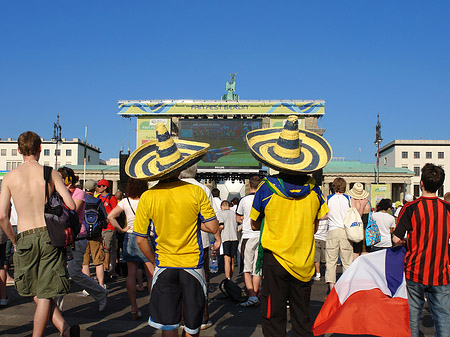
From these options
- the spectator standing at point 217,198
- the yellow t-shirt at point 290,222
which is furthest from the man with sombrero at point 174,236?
the spectator standing at point 217,198

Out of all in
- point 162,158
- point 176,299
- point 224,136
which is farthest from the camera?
point 224,136

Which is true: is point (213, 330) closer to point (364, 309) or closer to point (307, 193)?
point (364, 309)

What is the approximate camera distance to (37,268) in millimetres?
4188

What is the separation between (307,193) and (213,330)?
8.53 feet

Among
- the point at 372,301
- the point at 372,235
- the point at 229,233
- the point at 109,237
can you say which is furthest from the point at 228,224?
the point at 372,301

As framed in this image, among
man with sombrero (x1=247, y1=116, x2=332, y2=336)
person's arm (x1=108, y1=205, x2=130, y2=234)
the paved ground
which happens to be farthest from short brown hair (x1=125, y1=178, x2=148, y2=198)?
man with sombrero (x1=247, y1=116, x2=332, y2=336)

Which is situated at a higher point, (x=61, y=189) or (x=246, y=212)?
(x=61, y=189)

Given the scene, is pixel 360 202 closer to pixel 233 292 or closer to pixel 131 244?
pixel 233 292

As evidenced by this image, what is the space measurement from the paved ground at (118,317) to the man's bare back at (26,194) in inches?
71.3

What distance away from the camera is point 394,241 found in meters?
4.34

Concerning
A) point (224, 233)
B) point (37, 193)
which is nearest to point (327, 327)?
point (37, 193)

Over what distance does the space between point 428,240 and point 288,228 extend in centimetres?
137

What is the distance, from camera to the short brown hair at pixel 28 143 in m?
4.25

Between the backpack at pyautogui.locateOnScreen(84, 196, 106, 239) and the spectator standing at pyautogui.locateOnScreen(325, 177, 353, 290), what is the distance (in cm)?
381
